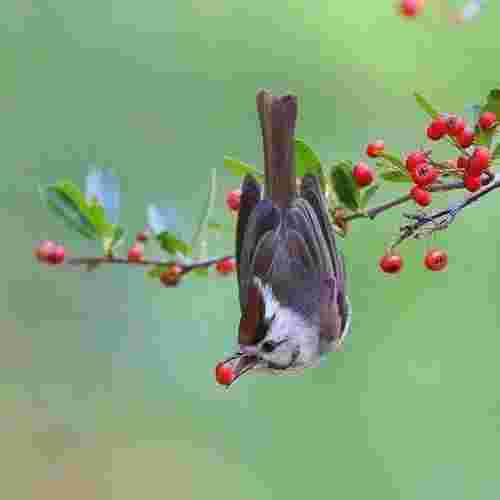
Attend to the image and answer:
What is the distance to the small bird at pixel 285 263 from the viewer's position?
3.62m

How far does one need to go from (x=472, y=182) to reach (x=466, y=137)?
139 mm

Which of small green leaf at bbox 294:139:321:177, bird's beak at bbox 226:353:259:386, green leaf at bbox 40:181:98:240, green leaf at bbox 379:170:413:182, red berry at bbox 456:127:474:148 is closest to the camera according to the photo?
red berry at bbox 456:127:474:148

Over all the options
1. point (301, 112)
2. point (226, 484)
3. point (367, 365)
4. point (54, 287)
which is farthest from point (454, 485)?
point (54, 287)

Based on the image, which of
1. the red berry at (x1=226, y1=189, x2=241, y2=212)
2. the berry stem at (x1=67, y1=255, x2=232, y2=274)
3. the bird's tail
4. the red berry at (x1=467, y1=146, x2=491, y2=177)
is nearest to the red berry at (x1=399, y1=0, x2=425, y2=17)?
the bird's tail

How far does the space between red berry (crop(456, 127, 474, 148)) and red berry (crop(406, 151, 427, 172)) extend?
10cm

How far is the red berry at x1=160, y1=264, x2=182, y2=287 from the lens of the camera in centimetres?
349

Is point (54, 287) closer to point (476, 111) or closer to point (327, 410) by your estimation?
point (327, 410)

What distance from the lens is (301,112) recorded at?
6438mm

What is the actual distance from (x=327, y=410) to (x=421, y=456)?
A: 21.5 inches

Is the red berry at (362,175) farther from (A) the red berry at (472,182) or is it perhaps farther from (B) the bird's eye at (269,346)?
(B) the bird's eye at (269,346)

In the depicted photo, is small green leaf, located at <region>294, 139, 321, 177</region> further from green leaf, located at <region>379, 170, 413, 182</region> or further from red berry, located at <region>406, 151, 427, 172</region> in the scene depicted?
red berry, located at <region>406, 151, 427, 172</region>

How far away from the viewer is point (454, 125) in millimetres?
2881

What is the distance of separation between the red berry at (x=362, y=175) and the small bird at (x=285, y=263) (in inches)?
15.8

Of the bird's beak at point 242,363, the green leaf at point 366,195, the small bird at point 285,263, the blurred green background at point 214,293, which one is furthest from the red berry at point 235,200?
the blurred green background at point 214,293
